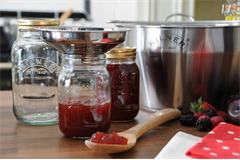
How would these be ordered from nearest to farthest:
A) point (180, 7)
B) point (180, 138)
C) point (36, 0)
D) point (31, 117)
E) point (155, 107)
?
point (180, 138) → point (31, 117) → point (155, 107) → point (180, 7) → point (36, 0)

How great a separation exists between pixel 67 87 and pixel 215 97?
39 cm

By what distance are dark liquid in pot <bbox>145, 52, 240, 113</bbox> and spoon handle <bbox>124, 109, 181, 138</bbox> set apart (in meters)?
0.07

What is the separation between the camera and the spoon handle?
→ 65 cm

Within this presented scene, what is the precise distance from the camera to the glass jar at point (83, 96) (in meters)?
0.62

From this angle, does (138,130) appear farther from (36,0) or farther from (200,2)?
(36,0)

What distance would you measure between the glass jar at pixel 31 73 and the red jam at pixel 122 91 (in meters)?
0.13

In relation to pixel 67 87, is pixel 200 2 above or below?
above

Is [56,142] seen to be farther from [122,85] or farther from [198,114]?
[198,114]

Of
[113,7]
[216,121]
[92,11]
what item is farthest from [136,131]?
[92,11]

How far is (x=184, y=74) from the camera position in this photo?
0.81 meters

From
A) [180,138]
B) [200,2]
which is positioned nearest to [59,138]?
[180,138]

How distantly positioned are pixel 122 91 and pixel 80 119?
158mm

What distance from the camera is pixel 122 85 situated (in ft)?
2.47

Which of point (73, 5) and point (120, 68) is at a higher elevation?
point (73, 5)
